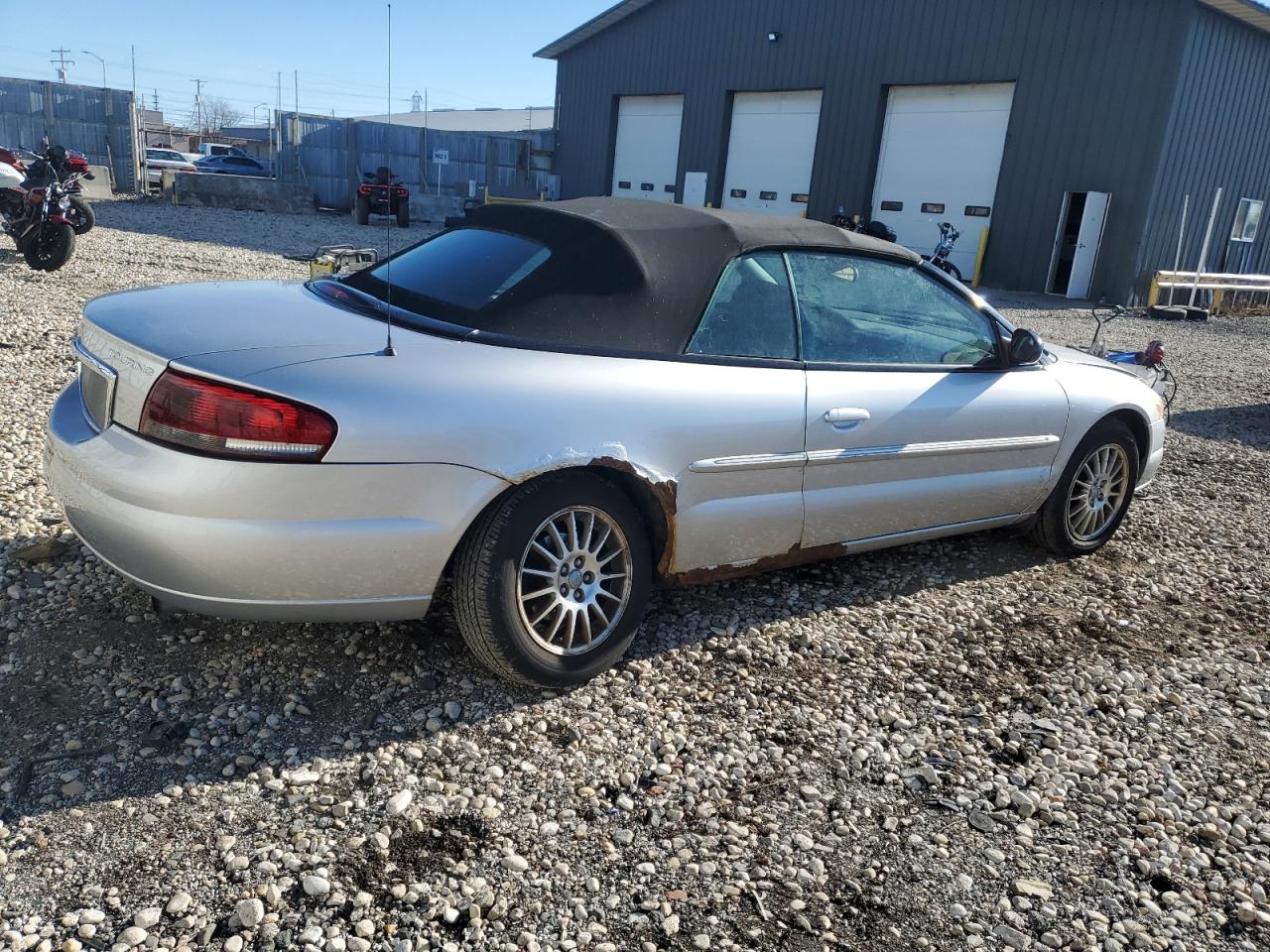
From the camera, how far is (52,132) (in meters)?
26.2

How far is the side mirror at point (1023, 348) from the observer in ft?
13.8

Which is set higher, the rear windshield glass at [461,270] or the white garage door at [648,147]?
the white garage door at [648,147]

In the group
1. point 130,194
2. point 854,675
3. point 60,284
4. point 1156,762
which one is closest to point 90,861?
point 854,675

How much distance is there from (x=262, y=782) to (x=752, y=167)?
23.5 meters

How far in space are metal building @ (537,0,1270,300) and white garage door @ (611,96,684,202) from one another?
0.68m

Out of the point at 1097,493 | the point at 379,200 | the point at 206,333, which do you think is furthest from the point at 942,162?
the point at 206,333

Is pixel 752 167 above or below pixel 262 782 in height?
above

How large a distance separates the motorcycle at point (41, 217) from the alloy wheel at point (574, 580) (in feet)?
33.6

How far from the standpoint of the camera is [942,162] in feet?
66.5

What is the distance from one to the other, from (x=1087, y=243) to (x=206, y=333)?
18736mm

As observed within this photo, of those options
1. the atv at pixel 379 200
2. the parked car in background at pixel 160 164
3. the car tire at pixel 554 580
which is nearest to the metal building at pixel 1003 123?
the atv at pixel 379 200

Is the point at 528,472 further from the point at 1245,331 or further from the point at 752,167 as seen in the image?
the point at 752,167

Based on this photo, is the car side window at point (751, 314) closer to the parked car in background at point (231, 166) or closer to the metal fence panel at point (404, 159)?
the metal fence panel at point (404, 159)

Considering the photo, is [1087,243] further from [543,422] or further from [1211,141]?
[543,422]
